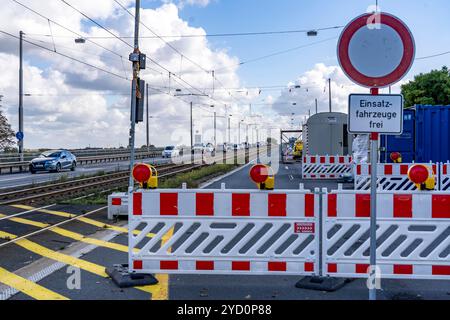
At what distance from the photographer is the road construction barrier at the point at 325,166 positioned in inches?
984

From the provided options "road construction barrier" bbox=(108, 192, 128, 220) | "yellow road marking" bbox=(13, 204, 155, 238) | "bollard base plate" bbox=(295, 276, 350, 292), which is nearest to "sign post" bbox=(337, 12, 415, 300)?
"bollard base plate" bbox=(295, 276, 350, 292)

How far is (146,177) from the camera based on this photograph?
6129mm

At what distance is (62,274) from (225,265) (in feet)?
6.79

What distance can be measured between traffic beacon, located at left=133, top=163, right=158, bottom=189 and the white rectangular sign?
2.64 meters

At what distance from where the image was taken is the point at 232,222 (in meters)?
6.07

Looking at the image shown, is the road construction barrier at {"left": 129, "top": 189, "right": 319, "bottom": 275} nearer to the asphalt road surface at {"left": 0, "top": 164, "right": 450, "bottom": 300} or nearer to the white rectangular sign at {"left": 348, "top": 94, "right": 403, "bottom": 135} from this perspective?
the asphalt road surface at {"left": 0, "top": 164, "right": 450, "bottom": 300}

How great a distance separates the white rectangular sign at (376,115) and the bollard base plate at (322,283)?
218 cm

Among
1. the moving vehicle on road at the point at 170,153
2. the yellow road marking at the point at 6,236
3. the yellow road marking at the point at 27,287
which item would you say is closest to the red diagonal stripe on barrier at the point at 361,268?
the yellow road marking at the point at 27,287

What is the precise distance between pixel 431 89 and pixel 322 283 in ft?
155

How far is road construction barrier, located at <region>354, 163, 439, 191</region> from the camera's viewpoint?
1557cm

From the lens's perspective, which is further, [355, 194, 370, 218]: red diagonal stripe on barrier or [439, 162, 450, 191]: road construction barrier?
[439, 162, 450, 191]: road construction barrier

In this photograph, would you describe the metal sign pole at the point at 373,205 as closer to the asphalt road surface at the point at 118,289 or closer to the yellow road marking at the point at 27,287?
the asphalt road surface at the point at 118,289
